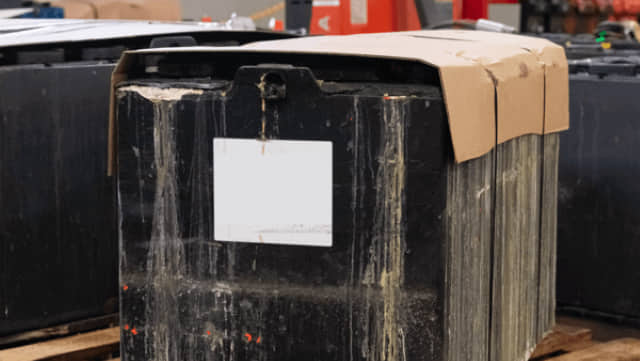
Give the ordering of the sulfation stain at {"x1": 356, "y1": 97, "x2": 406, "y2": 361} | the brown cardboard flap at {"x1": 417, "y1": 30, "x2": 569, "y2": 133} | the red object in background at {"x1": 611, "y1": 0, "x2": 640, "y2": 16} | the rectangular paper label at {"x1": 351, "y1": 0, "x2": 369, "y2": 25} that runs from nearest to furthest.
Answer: the sulfation stain at {"x1": 356, "y1": 97, "x2": 406, "y2": 361} → the brown cardboard flap at {"x1": 417, "y1": 30, "x2": 569, "y2": 133} → the rectangular paper label at {"x1": 351, "y1": 0, "x2": 369, "y2": 25} → the red object in background at {"x1": 611, "y1": 0, "x2": 640, "y2": 16}

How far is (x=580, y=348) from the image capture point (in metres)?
1.97

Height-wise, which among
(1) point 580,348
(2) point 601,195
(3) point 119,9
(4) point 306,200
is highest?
(3) point 119,9

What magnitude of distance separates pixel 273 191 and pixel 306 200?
0.05m

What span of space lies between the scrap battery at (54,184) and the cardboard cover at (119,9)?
1890mm

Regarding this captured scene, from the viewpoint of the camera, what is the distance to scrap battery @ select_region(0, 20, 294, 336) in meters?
1.77

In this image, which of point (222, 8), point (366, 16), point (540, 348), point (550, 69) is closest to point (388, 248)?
point (550, 69)

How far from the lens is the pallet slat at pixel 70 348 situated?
68.9 inches

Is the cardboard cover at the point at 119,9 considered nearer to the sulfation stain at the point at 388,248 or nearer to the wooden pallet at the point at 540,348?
the wooden pallet at the point at 540,348

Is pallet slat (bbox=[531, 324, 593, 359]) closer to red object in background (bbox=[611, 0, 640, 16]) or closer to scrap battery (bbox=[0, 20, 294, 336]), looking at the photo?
scrap battery (bbox=[0, 20, 294, 336])

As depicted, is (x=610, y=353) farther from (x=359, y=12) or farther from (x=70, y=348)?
(x=359, y=12)

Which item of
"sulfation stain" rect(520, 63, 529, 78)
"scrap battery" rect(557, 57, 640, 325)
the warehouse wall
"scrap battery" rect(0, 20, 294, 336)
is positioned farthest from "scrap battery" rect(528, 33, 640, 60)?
the warehouse wall

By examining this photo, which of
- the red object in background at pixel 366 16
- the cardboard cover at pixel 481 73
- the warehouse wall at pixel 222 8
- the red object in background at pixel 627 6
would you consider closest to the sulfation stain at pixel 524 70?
the cardboard cover at pixel 481 73

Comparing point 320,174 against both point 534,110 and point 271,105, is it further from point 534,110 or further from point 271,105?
point 534,110

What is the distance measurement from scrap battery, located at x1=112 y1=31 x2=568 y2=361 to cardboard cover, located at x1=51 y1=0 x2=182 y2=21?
2531mm
